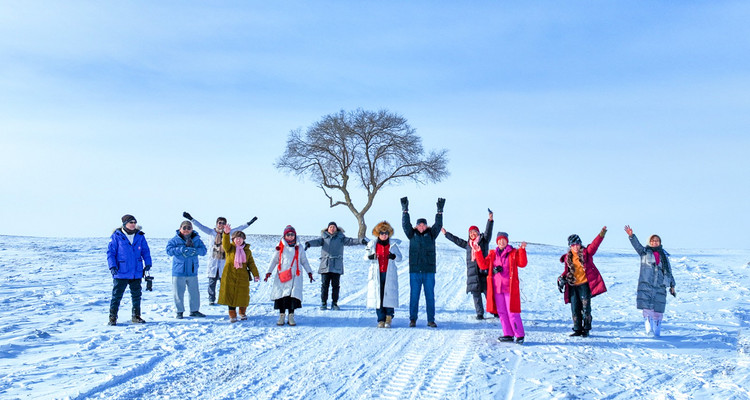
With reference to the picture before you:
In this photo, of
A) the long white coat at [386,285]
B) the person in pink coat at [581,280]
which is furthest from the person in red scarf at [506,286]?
the long white coat at [386,285]

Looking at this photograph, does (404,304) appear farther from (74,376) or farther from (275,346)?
(74,376)

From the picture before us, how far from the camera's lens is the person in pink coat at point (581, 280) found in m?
9.04

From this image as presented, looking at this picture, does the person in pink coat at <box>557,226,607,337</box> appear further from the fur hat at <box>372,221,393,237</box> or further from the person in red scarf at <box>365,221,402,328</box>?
the fur hat at <box>372,221,393,237</box>

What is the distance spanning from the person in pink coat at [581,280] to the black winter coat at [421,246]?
213 centimetres

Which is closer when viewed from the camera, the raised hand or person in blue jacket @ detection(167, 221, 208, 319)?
the raised hand

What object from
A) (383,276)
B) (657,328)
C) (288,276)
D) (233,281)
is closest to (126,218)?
(233,281)

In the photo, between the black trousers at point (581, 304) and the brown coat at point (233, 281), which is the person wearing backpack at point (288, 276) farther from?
the black trousers at point (581, 304)

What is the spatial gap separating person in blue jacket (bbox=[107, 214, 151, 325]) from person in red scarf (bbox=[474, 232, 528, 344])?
223 inches

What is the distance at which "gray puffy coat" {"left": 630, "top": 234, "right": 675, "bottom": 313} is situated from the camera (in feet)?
30.5

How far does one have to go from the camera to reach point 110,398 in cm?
581

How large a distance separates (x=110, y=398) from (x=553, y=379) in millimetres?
4777

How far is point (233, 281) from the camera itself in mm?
10180

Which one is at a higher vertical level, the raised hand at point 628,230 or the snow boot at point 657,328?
the raised hand at point 628,230

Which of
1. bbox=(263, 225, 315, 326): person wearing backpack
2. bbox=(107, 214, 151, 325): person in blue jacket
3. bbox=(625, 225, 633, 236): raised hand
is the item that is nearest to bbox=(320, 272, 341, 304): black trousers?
bbox=(263, 225, 315, 326): person wearing backpack
